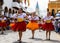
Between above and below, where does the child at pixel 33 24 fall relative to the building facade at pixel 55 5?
below

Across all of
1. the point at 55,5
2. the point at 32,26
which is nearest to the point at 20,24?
the point at 32,26

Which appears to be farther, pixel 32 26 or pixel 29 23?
pixel 29 23

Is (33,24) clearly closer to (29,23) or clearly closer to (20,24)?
(29,23)

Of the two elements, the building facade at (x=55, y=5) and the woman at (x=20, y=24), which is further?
the building facade at (x=55, y=5)

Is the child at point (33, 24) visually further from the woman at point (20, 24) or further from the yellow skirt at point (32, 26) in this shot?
the woman at point (20, 24)

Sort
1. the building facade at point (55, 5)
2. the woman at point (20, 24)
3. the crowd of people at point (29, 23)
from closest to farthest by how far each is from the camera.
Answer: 1. the woman at point (20, 24)
2. the crowd of people at point (29, 23)
3. the building facade at point (55, 5)

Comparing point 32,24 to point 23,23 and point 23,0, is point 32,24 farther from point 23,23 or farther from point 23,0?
point 23,0

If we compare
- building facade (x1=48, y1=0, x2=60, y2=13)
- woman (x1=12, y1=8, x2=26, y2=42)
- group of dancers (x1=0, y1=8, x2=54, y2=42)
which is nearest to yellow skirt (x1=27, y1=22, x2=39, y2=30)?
group of dancers (x1=0, y1=8, x2=54, y2=42)

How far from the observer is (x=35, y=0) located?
62.7 meters

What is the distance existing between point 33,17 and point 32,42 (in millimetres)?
2808

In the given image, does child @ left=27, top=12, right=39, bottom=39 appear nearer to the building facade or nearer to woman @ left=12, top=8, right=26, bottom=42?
woman @ left=12, top=8, right=26, bottom=42

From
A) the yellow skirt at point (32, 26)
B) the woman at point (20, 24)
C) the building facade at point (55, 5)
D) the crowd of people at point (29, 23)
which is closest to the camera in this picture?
the woman at point (20, 24)

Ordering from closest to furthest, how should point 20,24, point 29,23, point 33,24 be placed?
point 20,24 < point 33,24 < point 29,23

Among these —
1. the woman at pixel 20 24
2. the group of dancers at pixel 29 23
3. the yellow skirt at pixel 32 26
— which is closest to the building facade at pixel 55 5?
the group of dancers at pixel 29 23
